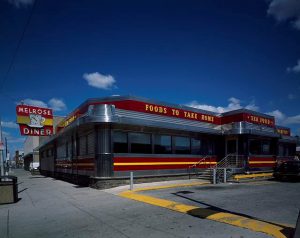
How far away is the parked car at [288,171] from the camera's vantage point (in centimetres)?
2013

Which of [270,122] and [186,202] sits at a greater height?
[270,122]

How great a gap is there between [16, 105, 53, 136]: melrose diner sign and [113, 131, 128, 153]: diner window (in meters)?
12.3

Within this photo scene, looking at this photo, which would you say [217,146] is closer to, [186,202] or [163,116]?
[163,116]

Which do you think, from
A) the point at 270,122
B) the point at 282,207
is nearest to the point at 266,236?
the point at 282,207

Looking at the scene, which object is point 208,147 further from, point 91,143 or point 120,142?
point 91,143

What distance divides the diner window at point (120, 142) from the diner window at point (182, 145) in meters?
4.38

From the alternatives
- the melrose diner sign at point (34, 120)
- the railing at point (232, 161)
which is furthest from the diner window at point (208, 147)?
the melrose diner sign at point (34, 120)

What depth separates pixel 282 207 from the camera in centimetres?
1004

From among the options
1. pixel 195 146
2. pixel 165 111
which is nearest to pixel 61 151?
pixel 165 111

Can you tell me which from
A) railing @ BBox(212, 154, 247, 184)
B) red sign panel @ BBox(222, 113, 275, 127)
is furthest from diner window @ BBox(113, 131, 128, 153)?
red sign panel @ BBox(222, 113, 275, 127)

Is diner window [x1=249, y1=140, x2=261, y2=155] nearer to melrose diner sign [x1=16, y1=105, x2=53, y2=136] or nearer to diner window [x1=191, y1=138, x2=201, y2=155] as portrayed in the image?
diner window [x1=191, y1=138, x2=201, y2=155]

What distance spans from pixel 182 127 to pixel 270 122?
11.6 metres

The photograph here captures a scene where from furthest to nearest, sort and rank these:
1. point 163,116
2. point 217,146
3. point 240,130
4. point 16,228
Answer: point 217,146 → point 240,130 → point 163,116 → point 16,228

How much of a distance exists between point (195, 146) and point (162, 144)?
360 cm
